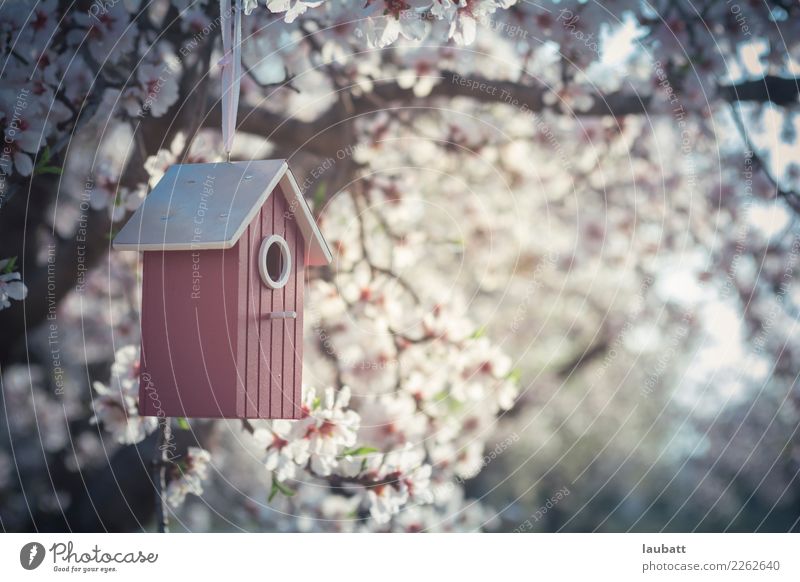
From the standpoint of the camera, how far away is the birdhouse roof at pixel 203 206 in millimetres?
1775

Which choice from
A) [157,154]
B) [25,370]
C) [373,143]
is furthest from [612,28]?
[25,370]

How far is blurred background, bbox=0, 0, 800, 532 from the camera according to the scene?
260 centimetres

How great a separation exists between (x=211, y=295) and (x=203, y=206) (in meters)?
0.17

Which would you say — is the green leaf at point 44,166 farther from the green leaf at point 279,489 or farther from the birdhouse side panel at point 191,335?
the green leaf at point 279,489

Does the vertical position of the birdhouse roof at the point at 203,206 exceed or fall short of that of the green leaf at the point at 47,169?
it falls short

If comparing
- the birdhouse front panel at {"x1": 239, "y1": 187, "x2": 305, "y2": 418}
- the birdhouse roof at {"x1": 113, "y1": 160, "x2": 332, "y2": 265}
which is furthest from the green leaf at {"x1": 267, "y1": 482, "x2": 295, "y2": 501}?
the birdhouse roof at {"x1": 113, "y1": 160, "x2": 332, "y2": 265}

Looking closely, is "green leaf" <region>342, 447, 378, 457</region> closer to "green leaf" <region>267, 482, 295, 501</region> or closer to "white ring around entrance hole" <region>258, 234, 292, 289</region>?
"green leaf" <region>267, 482, 295, 501</region>

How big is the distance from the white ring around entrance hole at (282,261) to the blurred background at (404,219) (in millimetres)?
633

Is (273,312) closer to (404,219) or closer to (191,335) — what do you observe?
(191,335)

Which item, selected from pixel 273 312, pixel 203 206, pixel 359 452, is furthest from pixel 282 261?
pixel 359 452

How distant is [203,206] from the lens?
5.96ft

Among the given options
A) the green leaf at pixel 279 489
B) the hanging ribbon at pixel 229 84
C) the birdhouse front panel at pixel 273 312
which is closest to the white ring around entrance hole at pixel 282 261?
the birdhouse front panel at pixel 273 312

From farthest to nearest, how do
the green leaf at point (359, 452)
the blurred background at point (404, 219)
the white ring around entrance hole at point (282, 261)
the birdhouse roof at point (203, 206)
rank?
the blurred background at point (404, 219) < the green leaf at point (359, 452) < the white ring around entrance hole at point (282, 261) < the birdhouse roof at point (203, 206)
